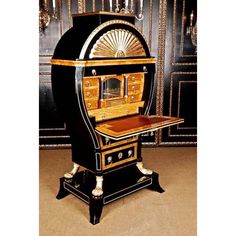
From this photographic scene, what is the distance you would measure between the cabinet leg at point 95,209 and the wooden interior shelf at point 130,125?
555 mm

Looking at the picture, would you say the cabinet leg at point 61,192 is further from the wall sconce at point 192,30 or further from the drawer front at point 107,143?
the wall sconce at point 192,30

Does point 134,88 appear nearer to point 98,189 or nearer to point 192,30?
point 98,189

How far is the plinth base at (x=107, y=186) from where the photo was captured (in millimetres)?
2529

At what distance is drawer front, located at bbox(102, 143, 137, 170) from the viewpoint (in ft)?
8.62

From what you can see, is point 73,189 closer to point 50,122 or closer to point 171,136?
point 50,122

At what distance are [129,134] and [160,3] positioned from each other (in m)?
2.39

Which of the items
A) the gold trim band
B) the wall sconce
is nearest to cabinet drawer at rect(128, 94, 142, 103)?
the gold trim band

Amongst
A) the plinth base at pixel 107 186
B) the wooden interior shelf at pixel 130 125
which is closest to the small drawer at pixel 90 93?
the wooden interior shelf at pixel 130 125

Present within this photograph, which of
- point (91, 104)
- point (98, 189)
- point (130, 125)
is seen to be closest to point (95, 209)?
point (98, 189)

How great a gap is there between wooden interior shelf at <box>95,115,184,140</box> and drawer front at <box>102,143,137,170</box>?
25 cm

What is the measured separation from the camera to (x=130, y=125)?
2479mm

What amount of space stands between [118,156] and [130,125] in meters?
0.39
